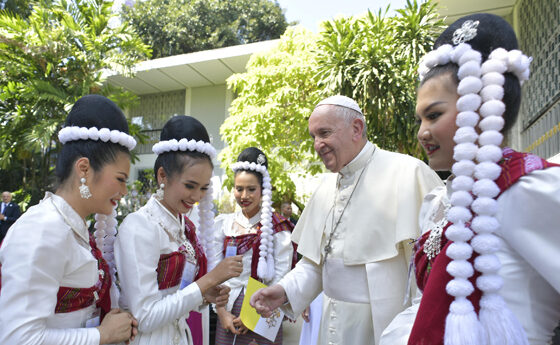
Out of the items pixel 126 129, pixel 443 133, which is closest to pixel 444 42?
pixel 443 133

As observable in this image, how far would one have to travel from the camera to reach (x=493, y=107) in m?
1.12

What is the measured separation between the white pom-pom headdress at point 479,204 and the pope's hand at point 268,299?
4.63 ft

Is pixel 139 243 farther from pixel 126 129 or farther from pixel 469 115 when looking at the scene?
pixel 469 115

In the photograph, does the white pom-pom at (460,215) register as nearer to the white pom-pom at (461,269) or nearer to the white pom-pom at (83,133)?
the white pom-pom at (461,269)

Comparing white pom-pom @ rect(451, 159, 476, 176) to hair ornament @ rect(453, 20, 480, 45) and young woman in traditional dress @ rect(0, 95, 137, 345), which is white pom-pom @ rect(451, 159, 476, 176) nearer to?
hair ornament @ rect(453, 20, 480, 45)

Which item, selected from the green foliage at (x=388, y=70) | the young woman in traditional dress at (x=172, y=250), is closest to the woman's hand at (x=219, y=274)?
the young woman in traditional dress at (x=172, y=250)

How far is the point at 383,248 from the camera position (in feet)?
7.43

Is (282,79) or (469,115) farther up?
(282,79)

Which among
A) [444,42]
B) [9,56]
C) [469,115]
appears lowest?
[469,115]

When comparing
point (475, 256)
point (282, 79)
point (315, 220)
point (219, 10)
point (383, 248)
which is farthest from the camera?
point (219, 10)

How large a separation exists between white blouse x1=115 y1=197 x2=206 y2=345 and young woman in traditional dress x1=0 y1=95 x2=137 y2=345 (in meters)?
0.08

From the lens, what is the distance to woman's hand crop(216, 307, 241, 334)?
3.35m

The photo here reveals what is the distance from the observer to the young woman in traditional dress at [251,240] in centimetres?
345

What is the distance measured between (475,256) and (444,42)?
2.36 feet
